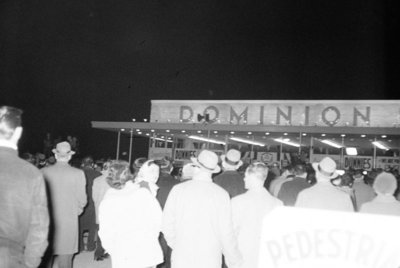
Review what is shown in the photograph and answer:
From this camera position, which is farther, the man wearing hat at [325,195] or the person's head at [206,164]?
the man wearing hat at [325,195]

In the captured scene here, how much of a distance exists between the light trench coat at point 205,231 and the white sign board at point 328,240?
184 cm

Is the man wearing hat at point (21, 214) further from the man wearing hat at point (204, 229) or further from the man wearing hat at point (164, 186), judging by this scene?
the man wearing hat at point (164, 186)

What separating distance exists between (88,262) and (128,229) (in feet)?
14.6

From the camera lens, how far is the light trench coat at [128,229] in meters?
4.87

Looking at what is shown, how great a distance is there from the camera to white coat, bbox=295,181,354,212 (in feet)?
17.3

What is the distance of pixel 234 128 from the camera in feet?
65.5

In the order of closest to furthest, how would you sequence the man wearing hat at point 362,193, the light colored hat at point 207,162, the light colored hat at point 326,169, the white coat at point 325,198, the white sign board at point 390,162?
the light colored hat at point 207,162
the white coat at point 325,198
the light colored hat at point 326,169
the man wearing hat at point 362,193
the white sign board at point 390,162

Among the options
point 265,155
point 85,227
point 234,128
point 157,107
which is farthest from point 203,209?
point 157,107

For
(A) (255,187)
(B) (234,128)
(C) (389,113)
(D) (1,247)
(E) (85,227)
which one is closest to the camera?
(D) (1,247)

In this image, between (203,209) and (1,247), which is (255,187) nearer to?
(203,209)

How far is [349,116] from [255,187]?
19.1m

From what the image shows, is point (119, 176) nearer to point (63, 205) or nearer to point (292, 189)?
point (63, 205)

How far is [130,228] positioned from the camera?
4.89m

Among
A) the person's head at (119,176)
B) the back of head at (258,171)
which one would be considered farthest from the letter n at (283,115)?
the person's head at (119,176)
